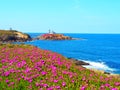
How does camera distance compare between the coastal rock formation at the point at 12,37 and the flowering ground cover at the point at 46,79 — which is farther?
the coastal rock formation at the point at 12,37

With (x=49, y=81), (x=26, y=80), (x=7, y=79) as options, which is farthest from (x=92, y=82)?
(x=7, y=79)

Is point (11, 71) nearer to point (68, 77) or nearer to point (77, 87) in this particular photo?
point (68, 77)

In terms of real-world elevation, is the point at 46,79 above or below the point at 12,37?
above

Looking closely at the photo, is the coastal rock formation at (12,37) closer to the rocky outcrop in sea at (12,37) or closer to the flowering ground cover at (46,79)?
the rocky outcrop in sea at (12,37)

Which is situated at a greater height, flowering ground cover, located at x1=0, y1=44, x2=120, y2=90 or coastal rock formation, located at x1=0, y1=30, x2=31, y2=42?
flowering ground cover, located at x1=0, y1=44, x2=120, y2=90

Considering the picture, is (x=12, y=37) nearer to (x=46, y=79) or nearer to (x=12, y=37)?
(x=12, y=37)

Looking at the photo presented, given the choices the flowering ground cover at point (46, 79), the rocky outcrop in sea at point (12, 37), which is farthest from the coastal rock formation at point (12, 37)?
the flowering ground cover at point (46, 79)

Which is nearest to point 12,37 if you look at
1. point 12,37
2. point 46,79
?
point 12,37

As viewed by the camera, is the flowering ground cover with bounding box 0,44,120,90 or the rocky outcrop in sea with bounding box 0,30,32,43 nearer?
the flowering ground cover with bounding box 0,44,120,90

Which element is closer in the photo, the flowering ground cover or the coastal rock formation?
the flowering ground cover

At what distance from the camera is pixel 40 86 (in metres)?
13.8

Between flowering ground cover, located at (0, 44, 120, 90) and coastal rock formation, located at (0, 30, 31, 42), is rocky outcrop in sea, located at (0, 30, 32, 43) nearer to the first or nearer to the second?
coastal rock formation, located at (0, 30, 31, 42)

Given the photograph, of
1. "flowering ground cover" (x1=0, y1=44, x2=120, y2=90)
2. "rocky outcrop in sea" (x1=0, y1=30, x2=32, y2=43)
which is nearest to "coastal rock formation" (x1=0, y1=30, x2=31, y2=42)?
"rocky outcrop in sea" (x1=0, y1=30, x2=32, y2=43)

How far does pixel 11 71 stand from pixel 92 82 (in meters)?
4.82
